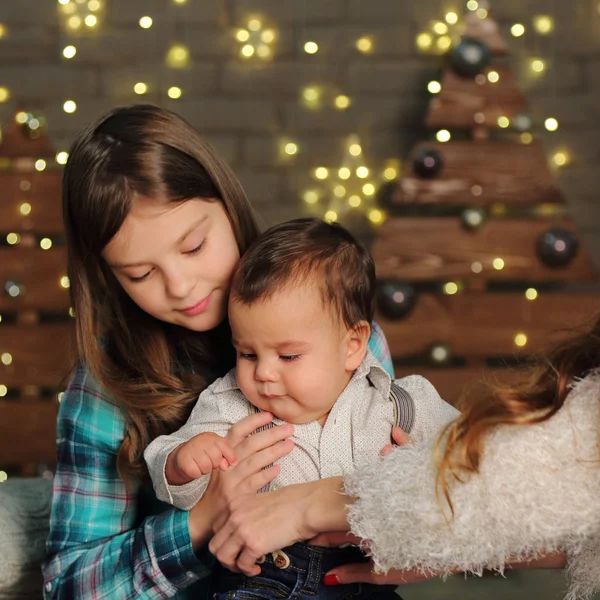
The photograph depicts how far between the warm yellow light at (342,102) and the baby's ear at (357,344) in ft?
6.52

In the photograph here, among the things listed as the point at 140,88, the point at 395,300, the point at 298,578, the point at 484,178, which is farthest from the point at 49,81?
the point at 298,578

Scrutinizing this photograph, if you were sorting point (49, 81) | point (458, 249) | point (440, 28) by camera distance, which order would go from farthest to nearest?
point (49, 81), point (440, 28), point (458, 249)

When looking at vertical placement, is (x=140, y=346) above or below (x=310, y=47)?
below

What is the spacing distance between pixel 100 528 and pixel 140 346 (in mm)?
362

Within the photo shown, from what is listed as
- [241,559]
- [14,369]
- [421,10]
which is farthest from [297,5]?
[241,559]

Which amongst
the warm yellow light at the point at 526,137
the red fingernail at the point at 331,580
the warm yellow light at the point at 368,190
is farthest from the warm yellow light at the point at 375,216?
the red fingernail at the point at 331,580

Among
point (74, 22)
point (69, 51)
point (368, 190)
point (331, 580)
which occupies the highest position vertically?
point (74, 22)

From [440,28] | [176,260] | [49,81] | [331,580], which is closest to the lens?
[331,580]

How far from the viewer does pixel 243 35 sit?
11.2 ft

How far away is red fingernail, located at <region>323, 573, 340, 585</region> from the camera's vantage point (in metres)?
1.42

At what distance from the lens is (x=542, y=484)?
1.14m

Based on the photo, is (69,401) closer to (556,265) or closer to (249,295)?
(249,295)

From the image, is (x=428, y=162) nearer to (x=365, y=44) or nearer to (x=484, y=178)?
(x=484, y=178)

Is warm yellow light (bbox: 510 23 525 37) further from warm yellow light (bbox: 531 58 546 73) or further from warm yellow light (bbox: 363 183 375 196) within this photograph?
warm yellow light (bbox: 363 183 375 196)
